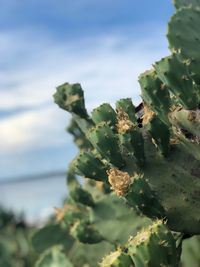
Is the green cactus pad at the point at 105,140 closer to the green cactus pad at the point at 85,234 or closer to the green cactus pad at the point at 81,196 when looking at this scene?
the green cactus pad at the point at 85,234

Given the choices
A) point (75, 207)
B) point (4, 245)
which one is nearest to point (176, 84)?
point (75, 207)

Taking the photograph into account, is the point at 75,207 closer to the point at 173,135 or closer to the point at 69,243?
the point at 69,243

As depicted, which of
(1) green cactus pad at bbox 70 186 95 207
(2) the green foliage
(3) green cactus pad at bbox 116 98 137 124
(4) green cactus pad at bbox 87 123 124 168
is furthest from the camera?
(2) the green foliage

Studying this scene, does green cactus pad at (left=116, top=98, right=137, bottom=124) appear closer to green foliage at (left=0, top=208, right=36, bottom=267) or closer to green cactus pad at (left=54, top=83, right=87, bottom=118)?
green cactus pad at (left=54, top=83, right=87, bottom=118)

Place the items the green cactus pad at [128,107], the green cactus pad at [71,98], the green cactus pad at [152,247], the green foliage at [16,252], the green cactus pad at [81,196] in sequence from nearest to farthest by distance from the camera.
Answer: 1. the green cactus pad at [152,247]
2. the green cactus pad at [128,107]
3. the green cactus pad at [71,98]
4. the green cactus pad at [81,196]
5. the green foliage at [16,252]

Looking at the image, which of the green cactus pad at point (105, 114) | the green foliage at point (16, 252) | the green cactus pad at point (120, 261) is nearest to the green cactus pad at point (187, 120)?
the green cactus pad at point (105, 114)

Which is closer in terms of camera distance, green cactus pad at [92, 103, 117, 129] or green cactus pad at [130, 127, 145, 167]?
green cactus pad at [130, 127, 145, 167]

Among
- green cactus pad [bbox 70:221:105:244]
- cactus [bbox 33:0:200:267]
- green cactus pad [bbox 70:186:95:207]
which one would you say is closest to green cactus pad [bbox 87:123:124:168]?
cactus [bbox 33:0:200:267]
